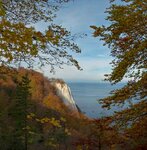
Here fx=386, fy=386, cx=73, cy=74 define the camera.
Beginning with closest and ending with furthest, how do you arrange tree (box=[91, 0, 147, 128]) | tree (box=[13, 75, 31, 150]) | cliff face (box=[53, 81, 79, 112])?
tree (box=[91, 0, 147, 128]) < tree (box=[13, 75, 31, 150]) < cliff face (box=[53, 81, 79, 112])

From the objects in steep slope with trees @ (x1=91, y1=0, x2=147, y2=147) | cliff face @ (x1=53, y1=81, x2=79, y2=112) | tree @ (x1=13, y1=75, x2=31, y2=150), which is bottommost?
steep slope with trees @ (x1=91, y1=0, x2=147, y2=147)

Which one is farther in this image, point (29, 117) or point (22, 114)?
point (29, 117)

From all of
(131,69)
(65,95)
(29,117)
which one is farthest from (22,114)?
(65,95)

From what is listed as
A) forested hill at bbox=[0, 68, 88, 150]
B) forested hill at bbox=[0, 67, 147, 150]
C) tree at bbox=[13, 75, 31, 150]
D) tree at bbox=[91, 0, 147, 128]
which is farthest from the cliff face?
tree at bbox=[91, 0, 147, 128]

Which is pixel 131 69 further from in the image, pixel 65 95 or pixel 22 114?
pixel 65 95

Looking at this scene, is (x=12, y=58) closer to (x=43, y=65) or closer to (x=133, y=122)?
(x=43, y=65)

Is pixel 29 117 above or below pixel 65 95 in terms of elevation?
below

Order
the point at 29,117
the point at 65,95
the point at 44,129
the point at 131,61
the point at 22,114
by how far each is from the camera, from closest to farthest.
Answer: the point at 131,61, the point at 22,114, the point at 29,117, the point at 44,129, the point at 65,95

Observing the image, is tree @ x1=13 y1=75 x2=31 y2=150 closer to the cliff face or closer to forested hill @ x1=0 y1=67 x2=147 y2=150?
forested hill @ x1=0 y1=67 x2=147 y2=150

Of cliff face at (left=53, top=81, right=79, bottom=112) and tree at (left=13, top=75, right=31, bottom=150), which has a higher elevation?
cliff face at (left=53, top=81, right=79, bottom=112)

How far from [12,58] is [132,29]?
605cm

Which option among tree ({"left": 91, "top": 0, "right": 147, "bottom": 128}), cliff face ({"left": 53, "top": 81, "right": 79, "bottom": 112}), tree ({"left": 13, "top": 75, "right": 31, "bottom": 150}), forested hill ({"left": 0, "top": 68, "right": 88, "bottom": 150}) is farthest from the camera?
cliff face ({"left": 53, "top": 81, "right": 79, "bottom": 112})

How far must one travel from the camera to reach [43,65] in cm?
653

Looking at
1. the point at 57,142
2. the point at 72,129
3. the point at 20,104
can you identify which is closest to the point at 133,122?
the point at 20,104
